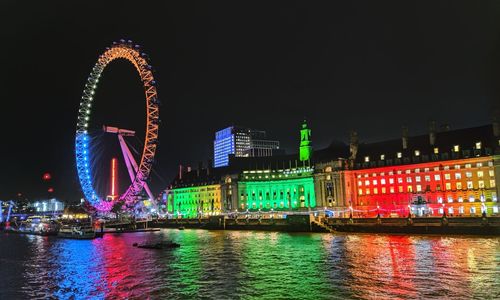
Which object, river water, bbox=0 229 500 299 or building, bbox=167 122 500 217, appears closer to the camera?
river water, bbox=0 229 500 299

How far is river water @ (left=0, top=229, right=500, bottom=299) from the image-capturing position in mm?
38500

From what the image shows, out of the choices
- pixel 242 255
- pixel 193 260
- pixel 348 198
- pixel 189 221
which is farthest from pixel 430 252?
pixel 189 221

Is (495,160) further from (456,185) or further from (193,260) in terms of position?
(193,260)

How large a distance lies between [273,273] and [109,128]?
81732 mm

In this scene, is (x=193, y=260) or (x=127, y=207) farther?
(x=127, y=207)

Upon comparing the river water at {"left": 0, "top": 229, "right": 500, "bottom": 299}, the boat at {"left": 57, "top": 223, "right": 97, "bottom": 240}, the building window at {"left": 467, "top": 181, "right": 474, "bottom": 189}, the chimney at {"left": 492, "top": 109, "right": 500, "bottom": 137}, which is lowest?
the river water at {"left": 0, "top": 229, "right": 500, "bottom": 299}

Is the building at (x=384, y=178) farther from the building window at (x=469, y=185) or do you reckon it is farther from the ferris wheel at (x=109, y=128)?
the ferris wheel at (x=109, y=128)

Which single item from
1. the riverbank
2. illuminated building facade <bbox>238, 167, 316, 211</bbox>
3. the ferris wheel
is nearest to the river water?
the riverbank

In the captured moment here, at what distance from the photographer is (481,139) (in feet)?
401

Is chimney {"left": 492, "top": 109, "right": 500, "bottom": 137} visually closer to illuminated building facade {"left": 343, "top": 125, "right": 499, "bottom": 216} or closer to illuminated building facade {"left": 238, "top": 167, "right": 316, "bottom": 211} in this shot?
illuminated building facade {"left": 343, "top": 125, "right": 499, "bottom": 216}

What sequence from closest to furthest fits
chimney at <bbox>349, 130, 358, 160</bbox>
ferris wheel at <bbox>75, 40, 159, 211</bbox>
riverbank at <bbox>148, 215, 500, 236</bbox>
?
riverbank at <bbox>148, 215, 500, 236</bbox> → ferris wheel at <bbox>75, 40, 159, 211</bbox> → chimney at <bbox>349, 130, 358, 160</bbox>

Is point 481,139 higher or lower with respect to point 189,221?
higher

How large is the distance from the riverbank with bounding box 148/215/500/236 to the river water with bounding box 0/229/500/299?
35.2 feet

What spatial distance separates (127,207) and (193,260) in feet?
217
